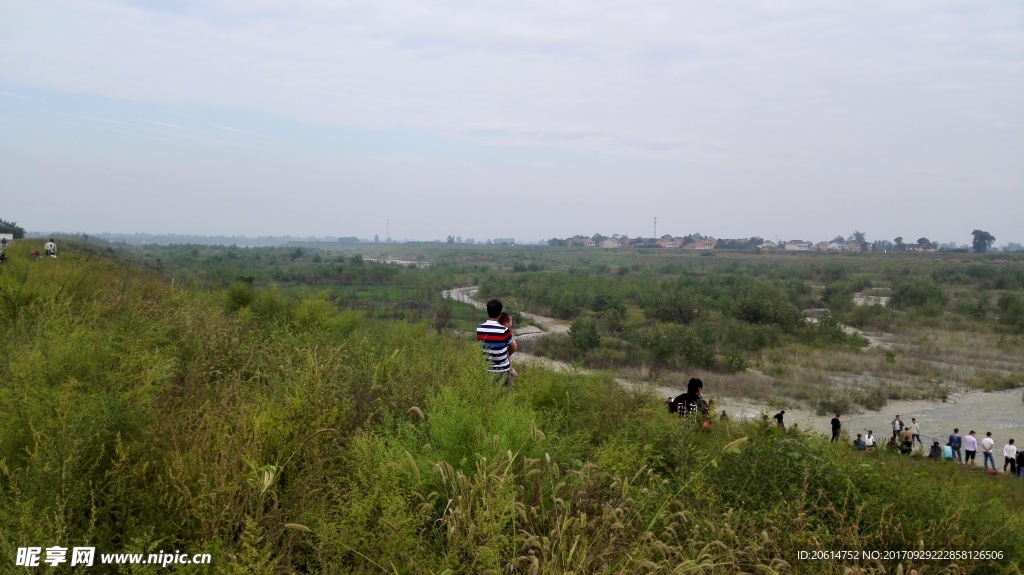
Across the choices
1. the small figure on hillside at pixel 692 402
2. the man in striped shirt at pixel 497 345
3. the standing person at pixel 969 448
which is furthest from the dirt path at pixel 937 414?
the man in striped shirt at pixel 497 345

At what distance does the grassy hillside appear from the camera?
7.75 feet

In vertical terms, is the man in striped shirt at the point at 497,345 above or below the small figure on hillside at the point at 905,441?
above

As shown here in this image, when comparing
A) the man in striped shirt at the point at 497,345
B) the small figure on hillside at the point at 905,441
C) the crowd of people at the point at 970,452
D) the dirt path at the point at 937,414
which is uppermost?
the man in striped shirt at the point at 497,345

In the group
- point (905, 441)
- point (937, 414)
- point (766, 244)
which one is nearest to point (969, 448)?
point (905, 441)

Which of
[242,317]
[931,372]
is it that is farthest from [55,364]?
[931,372]

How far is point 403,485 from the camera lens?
296 cm

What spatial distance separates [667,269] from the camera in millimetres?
80125

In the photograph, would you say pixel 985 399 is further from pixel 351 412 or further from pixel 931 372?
pixel 351 412

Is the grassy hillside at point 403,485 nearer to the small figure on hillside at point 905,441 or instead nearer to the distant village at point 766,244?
the small figure on hillside at point 905,441

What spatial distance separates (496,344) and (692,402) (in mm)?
2098

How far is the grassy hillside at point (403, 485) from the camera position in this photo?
7.75ft

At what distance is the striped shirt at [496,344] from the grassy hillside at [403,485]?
1.49 feet

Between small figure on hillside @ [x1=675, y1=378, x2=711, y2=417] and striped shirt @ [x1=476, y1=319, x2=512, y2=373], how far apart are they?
176cm

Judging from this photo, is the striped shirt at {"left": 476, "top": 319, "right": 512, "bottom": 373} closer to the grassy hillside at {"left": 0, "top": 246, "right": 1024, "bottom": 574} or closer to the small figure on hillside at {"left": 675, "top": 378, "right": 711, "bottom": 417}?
the grassy hillside at {"left": 0, "top": 246, "right": 1024, "bottom": 574}
